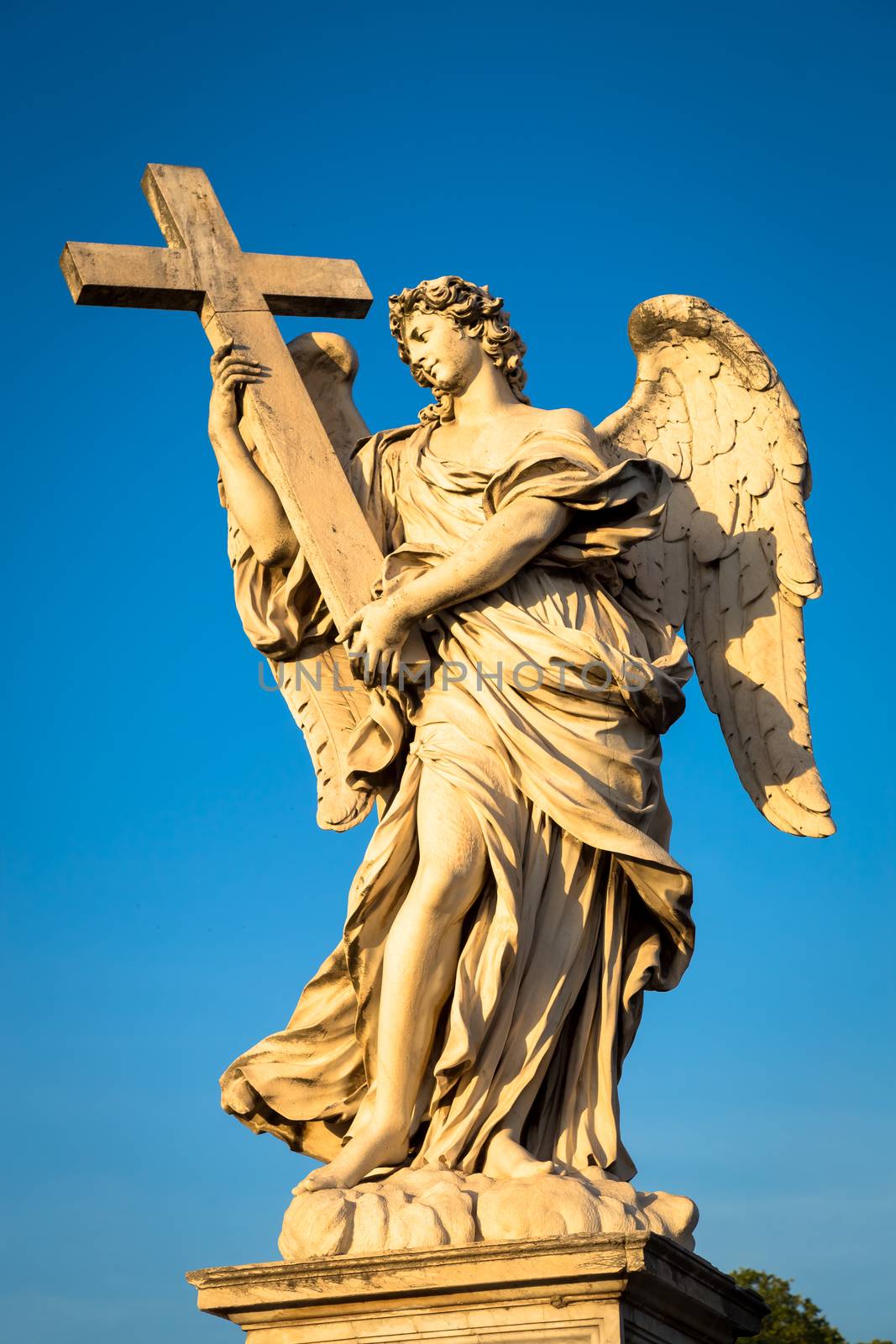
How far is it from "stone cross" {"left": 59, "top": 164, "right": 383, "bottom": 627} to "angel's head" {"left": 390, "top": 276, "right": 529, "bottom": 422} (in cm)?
44

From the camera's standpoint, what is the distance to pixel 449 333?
8117mm

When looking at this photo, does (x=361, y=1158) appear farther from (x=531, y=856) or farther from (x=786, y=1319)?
(x=786, y=1319)

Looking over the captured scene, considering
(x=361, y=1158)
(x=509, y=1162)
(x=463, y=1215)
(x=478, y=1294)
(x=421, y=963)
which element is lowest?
(x=478, y=1294)

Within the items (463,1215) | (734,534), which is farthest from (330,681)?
(463,1215)

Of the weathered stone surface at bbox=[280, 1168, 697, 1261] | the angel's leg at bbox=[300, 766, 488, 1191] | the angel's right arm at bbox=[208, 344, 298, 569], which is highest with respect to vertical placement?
the angel's right arm at bbox=[208, 344, 298, 569]

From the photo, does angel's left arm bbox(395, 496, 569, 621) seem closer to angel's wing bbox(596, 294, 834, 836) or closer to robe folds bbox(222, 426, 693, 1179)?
robe folds bbox(222, 426, 693, 1179)

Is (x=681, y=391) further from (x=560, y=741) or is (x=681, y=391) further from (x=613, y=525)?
(x=560, y=741)

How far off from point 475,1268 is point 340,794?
218 centimetres

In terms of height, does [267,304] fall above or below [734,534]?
above

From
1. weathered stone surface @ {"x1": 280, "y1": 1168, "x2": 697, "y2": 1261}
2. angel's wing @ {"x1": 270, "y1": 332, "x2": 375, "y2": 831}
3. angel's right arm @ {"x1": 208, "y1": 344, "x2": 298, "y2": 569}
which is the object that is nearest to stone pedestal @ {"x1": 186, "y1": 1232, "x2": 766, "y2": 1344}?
weathered stone surface @ {"x1": 280, "y1": 1168, "x2": 697, "y2": 1261}

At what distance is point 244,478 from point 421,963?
6.74ft

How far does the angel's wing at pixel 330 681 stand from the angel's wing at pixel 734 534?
106 cm

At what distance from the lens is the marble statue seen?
7.19m

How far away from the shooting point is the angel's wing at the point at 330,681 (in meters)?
8.17
